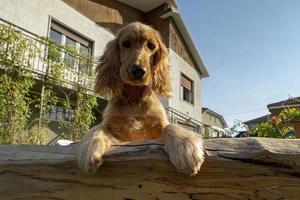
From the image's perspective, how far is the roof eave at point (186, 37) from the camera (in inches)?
645

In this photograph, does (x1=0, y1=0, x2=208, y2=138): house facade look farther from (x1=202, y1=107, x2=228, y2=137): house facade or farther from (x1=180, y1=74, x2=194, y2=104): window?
(x1=202, y1=107, x2=228, y2=137): house facade

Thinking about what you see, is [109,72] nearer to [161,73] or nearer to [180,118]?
[161,73]

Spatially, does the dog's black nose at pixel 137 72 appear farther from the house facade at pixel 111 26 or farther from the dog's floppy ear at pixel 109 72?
the house facade at pixel 111 26

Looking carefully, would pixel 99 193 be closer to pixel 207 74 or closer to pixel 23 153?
pixel 23 153

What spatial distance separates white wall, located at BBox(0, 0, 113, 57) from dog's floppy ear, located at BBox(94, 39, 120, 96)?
7.09 metres

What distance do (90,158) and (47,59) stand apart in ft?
28.4

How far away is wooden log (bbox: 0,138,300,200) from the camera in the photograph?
1.47 m

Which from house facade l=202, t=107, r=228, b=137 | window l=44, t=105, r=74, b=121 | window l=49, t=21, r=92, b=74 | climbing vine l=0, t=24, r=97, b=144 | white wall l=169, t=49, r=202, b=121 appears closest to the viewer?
climbing vine l=0, t=24, r=97, b=144

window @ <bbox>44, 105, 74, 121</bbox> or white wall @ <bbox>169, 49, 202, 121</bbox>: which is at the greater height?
white wall @ <bbox>169, 49, 202, 121</bbox>

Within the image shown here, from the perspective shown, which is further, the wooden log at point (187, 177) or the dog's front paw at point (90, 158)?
the dog's front paw at point (90, 158)

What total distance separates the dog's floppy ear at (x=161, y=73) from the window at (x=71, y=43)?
24.6ft

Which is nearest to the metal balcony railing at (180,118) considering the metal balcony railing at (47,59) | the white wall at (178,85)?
the white wall at (178,85)

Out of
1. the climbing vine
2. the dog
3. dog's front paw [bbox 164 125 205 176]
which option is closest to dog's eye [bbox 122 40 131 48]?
the dog

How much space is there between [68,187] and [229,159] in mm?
853
